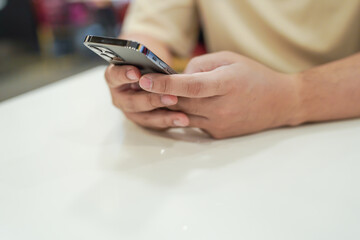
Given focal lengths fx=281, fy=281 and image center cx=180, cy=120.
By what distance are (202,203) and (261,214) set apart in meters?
0.05

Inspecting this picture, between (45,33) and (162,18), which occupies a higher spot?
(162,18)

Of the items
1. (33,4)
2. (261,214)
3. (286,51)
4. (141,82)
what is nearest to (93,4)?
(33,4)

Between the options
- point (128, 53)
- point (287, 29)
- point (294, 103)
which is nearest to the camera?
point (128, 53)

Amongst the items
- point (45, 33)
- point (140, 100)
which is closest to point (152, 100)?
point (140, 100)

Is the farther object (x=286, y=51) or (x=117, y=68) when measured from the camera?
(x=286, y=51)

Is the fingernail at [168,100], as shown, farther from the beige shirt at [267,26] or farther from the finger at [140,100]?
the beige shirt at [267,26]

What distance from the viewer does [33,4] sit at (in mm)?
2061

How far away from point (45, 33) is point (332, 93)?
7.58ft

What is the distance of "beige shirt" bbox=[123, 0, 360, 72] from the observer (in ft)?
1.62

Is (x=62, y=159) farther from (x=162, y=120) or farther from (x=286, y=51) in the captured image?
(x=286, y=51)

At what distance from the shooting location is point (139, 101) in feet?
1.19

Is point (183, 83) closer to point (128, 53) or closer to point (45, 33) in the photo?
point (128, 53)

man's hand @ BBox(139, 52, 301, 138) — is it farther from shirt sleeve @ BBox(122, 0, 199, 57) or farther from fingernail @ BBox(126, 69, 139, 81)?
shirt sleeve @ BBox(122, 0, 199, 57)

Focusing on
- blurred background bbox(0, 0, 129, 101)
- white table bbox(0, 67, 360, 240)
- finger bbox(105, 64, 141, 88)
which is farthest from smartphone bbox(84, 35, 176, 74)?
blurred background bbox(0, 0, 129, 101)
